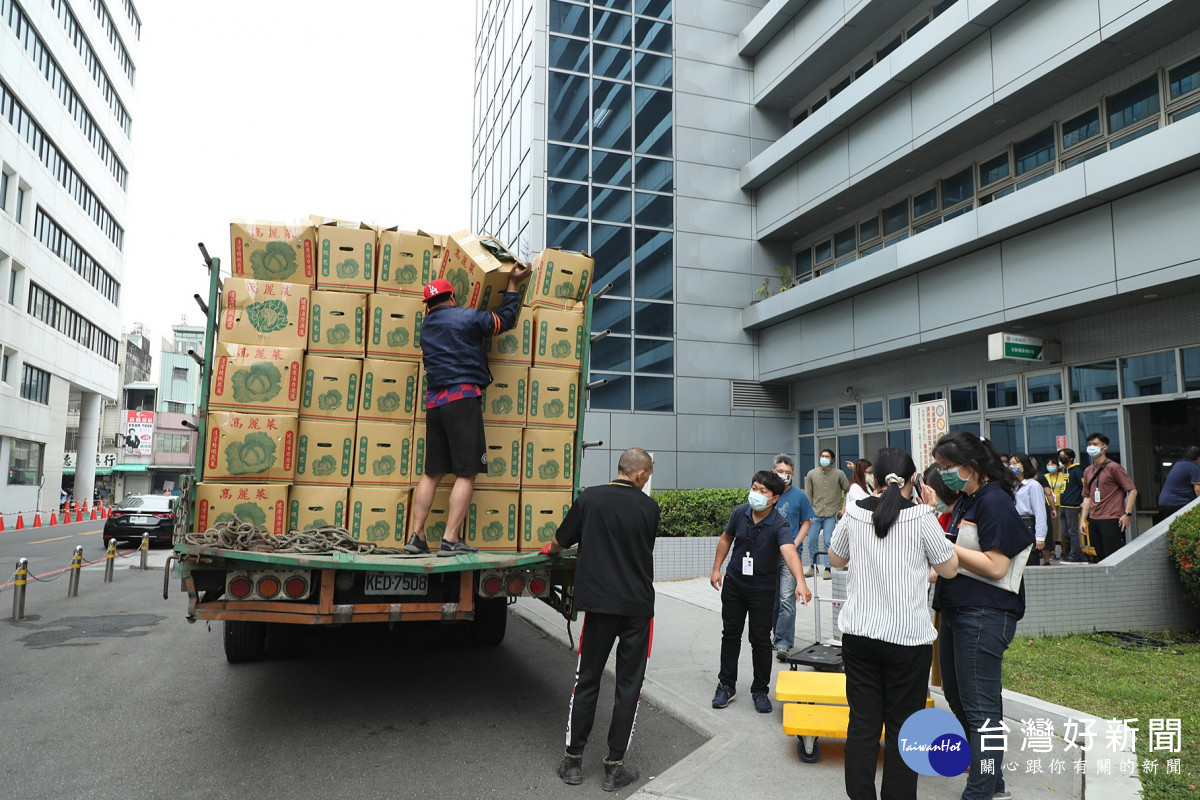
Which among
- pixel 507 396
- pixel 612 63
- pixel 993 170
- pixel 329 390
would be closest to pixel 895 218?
pixel 993 170

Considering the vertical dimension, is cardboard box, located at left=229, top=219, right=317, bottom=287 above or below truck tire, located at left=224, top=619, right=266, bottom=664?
above

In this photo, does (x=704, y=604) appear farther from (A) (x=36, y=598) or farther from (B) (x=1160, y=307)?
(A) (x=36, y=598)

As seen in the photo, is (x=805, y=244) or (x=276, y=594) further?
(x=805, y=244)

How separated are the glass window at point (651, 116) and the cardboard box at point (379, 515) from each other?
54.3 feet

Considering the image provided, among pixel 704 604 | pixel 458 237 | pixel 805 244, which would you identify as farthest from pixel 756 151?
pixel 458 237

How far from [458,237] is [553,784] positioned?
3.59m

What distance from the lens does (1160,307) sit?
1189cm

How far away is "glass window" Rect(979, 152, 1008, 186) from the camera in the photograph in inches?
580

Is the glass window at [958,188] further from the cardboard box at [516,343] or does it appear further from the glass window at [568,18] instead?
the cardboard box at [516,343]

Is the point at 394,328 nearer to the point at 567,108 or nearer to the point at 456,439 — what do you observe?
the point at 456,439

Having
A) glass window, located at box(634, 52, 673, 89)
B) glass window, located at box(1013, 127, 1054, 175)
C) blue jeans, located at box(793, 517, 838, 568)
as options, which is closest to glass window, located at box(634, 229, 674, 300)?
glass window, located at box(634, 52, 673, 89)

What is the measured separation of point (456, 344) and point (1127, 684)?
5549 millimetres

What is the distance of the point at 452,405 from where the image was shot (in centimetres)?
525

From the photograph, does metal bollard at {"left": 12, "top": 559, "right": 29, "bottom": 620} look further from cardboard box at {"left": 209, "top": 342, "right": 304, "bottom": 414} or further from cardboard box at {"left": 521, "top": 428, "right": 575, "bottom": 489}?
cardboard box at {"left": 521, "top": 428, "right": 575, "bottom": 489}
